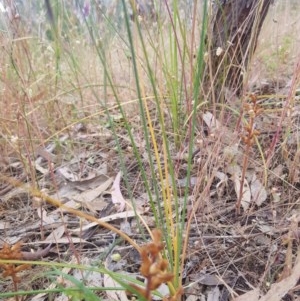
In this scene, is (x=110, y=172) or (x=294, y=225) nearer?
(x=294, y=225)

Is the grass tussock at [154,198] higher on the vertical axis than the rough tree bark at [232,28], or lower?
lower

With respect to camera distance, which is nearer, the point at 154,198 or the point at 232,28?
the point at 154,198

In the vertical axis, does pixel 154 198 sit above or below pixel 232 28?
below

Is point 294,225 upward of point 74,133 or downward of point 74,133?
upward

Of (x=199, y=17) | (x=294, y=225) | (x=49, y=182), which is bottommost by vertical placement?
(x=49, y=182)

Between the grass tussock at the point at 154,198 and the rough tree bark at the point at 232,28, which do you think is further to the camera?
the rough tree bark at the point at 232,28

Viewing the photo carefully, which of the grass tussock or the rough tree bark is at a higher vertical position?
the rough tree bark

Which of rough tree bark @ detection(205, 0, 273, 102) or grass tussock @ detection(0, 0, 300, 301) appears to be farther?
rough tree bark @ detection(205, 0, 273, 102)

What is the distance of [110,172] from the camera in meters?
1.26

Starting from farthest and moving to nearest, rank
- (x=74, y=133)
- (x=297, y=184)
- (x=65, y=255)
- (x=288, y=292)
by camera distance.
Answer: (x=74, y=133), (x=297, y=184), (x=65, y=255), (x=288, y=292)

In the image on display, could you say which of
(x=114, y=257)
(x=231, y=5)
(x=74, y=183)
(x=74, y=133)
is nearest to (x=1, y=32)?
(x=74, y=133)

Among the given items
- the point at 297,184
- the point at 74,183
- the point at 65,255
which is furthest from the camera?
the point at 74,183

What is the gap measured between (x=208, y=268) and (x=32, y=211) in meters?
0.53

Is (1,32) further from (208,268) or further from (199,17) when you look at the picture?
(208,268)
